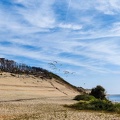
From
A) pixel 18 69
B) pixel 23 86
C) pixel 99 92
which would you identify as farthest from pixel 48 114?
pixel 18 69

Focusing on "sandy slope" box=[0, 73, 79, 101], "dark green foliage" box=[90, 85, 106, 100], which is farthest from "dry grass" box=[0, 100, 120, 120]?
"dark green foliage" box=[90, 85, 106, 100]

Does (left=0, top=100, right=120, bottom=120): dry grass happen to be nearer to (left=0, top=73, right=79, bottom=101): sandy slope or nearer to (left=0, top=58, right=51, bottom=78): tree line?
(left=0, top=73, right=79, bottom=101): sandy slope

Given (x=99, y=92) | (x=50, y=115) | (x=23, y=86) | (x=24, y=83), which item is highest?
(x=24, y=83)

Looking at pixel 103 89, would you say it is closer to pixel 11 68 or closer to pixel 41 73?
pixel 11 68

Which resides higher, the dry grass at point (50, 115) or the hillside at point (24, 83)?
the hillside at point (24, 83)

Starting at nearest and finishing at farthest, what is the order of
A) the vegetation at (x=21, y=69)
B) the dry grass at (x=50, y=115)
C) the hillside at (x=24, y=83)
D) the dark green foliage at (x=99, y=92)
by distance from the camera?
1. the dry grass at (x=50, y=115)
2. the hillside at (x=24, y=83)
3. the dark green foliage at (x=99, y=92)
4. the vegetation at (x=21, y=69)

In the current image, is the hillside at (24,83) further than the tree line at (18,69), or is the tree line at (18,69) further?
the tree line at (18,69)

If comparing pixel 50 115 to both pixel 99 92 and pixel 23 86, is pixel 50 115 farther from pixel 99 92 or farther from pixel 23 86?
pixel 23 86

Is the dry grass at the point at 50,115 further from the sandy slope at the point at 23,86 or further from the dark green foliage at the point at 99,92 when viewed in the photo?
the dark green foliage at the point at 99,92

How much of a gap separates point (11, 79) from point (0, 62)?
12.7 metres

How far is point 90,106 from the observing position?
112 feet

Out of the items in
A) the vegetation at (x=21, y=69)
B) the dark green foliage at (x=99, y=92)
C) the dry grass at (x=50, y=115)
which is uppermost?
the vegetation at (x=21, y=69)

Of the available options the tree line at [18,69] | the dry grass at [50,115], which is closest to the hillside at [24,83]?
the tree line at [18,69]

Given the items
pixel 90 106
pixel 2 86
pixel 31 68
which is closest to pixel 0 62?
pixel 31 68
